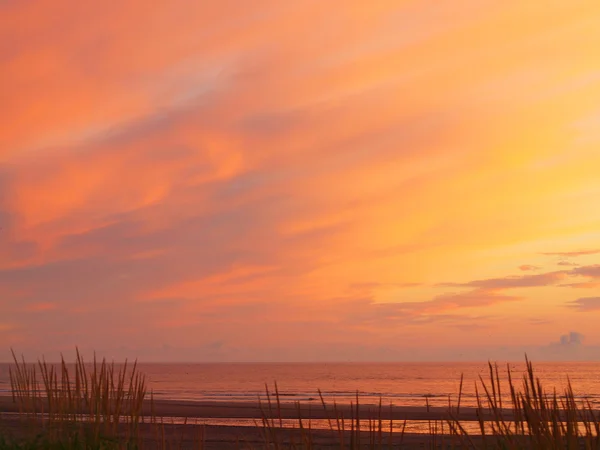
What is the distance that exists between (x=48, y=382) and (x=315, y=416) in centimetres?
2080

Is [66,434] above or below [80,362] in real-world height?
below

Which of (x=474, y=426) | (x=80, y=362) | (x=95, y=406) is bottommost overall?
(x=474, y=426)

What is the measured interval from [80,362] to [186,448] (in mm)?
7387

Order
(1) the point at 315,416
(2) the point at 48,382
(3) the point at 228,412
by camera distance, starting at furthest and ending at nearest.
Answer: (3) the point at 228,412 < (1) the point at 315,416 < (2) the point at 48,382

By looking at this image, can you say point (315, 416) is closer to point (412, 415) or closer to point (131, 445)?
point (412, 415)

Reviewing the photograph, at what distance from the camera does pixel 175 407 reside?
34.1 meters

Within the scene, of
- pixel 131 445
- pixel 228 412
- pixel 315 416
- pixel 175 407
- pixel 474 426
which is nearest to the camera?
pixel 131 445

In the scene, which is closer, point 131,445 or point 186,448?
point 131,445

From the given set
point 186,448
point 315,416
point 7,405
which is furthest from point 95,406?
point 7,405

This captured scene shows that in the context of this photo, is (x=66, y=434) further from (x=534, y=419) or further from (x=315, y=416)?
(x=315, y=416)

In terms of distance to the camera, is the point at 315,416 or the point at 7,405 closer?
the point at 315,416

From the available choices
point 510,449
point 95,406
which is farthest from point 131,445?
point 510,449

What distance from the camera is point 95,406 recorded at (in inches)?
329

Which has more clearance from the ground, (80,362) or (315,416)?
(80,362)
